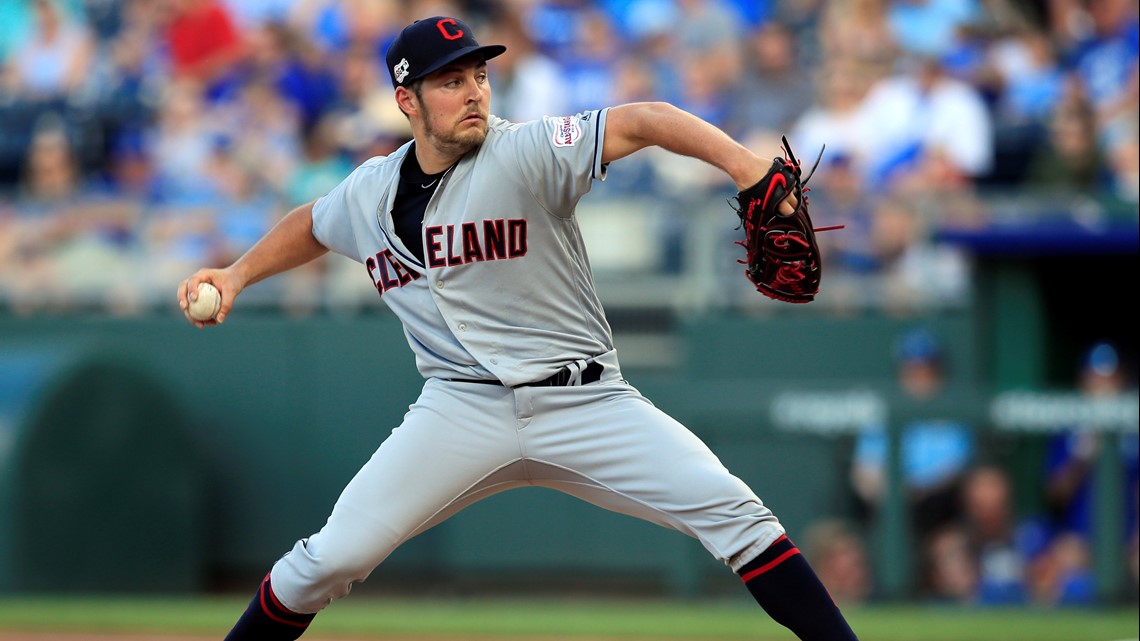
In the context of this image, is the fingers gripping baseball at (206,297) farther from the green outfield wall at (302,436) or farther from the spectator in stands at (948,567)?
the spectator in stands at (948,567)

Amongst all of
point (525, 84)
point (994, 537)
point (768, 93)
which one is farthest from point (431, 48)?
point (525, 84)

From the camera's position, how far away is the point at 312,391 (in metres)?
9.13

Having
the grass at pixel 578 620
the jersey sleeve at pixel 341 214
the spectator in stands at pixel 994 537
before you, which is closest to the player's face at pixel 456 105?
the jersey sleeve at pixel 341 214

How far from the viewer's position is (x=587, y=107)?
9883 mm

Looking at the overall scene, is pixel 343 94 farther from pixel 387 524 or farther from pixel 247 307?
pixel 387 524

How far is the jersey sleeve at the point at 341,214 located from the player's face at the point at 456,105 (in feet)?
1.22

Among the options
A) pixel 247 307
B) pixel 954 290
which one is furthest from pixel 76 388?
pixel 954 290

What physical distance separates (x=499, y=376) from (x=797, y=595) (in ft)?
3.17

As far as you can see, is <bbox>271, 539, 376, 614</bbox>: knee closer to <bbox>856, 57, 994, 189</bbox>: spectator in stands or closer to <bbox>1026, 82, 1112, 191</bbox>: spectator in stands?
<bbox>1026, 82, 1112, 191</bbox>: spectator in stands

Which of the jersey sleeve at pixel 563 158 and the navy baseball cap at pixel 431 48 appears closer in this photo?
the jersey sleeve at pixel 563 158

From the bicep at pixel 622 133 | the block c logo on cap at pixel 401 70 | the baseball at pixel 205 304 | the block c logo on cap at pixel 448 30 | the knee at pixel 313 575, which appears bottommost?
the knee at pixel 313 575

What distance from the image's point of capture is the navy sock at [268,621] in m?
4.02

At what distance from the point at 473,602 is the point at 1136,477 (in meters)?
3.70

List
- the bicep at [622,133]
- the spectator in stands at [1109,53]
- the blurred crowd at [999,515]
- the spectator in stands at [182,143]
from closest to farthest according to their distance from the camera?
the bicep at [622,133] → the blurred crowd at [999,515] → the spectator in stands at [1109,53] → the spectator in stands at [182,143]
